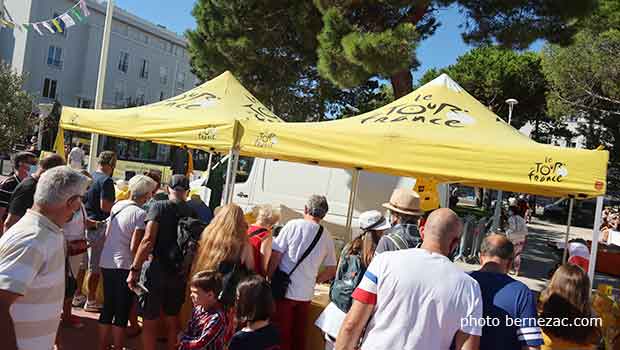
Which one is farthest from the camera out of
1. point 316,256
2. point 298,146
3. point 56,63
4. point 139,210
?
point 56,63

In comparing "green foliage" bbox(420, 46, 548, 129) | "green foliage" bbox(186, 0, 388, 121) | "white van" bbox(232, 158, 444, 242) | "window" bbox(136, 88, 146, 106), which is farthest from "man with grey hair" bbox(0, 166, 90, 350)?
"window" bbox(136, 88, 146, 106)

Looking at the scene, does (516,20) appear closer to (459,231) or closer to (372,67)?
(372,67)

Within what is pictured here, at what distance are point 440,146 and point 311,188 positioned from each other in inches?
216

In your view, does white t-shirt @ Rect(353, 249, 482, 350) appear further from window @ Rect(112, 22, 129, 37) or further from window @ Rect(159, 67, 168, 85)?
window @ Rect(159, 67, 168, 85)

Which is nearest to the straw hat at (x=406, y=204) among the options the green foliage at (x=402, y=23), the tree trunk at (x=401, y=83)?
the green foliage at (x=402, y=23)

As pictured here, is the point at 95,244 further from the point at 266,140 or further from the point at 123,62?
the point at 123,62

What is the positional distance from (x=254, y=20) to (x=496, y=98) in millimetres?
24229

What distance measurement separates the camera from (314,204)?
13.2 ft

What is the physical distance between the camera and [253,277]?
3.14m

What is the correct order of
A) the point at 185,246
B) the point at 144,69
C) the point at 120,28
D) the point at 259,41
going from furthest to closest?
the point at 144,69
the point at 120,28
the point at 259,41
the point at 185,246

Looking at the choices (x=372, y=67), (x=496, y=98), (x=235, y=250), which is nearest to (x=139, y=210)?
(x=235, y=250)

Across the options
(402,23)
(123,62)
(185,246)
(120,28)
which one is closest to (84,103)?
(123,62)

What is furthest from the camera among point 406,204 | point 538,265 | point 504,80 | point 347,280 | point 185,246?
point 504,80

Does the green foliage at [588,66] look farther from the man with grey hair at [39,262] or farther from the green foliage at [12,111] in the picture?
the green foliage at [12,111]
